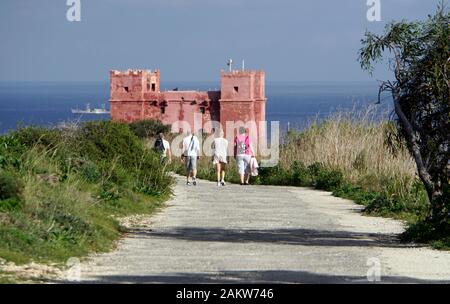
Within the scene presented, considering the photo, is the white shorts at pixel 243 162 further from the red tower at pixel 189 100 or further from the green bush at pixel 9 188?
the red tower at pixel 189 100

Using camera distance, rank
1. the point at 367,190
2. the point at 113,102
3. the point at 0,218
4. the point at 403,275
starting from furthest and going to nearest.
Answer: the point at 113,102, the point at 367,190, the point at 0,218, the point at 403,275

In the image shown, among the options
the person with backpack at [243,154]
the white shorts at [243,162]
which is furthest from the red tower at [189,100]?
the white shorts at [243,162]

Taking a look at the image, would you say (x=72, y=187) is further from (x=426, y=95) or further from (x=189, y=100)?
(x=189, y=100)

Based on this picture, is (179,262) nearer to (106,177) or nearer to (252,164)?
(106,177)

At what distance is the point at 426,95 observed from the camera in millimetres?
18281

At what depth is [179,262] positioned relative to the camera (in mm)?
15070

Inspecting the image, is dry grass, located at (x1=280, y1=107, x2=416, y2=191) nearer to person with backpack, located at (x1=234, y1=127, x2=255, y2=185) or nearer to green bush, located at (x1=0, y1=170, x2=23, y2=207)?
person with backpack, located at (x1=234, y1=127, x2=255, y2=185)

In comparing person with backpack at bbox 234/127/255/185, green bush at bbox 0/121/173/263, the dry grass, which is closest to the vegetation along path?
green bush at bbox 0/121/173/263

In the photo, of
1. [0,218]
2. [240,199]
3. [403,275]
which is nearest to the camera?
[403,275]

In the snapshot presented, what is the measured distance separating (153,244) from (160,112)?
84601 mm

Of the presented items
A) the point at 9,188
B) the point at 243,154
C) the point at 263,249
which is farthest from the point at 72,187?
the point at 243,154

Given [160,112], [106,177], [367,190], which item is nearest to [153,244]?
[106,177]

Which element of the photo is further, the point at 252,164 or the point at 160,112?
the point at 160,112

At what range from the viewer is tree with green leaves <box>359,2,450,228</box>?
17.8 m
